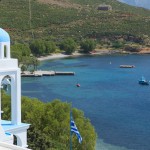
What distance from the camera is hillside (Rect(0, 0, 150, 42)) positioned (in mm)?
155625

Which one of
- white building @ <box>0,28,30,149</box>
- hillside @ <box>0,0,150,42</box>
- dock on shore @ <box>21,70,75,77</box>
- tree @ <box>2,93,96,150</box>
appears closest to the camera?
white building @ <box>0,28,30,149</box>

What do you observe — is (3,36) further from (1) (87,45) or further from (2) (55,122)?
(1) (87,45)

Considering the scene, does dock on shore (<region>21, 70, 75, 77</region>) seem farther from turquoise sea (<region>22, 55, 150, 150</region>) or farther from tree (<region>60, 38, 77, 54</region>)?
tree (<region>60, 38, 77, 54</region>)

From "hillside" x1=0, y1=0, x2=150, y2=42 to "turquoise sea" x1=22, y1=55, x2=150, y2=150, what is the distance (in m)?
32.2

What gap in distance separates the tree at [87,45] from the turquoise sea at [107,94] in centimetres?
1188

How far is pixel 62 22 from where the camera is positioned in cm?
17112

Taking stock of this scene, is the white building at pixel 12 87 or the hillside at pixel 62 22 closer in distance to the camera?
the white building at pixel 12 87

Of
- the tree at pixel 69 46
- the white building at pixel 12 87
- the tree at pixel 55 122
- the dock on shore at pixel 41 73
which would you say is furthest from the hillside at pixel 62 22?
the white building at pixel 12 87

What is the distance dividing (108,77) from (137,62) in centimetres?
3216

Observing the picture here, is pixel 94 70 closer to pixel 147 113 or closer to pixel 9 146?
pixel 147 113

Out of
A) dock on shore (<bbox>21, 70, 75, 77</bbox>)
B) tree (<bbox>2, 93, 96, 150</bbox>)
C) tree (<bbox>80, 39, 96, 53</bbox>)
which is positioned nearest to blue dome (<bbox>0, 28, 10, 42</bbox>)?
tree (<bbox>2, 93, 96, 150</bbox>)

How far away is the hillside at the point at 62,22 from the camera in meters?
156

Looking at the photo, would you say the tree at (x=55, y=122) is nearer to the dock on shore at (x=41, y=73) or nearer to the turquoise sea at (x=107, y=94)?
the turquoise sea at (x=107, y=94)

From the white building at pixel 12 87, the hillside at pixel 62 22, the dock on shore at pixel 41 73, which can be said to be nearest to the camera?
the white building at pixel 12 87
